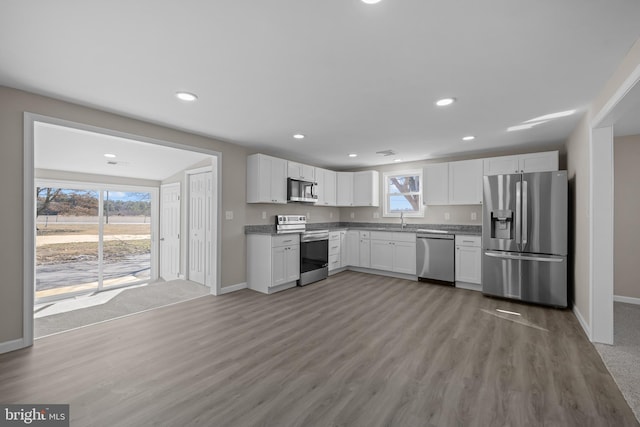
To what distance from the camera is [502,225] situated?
13.9 feet

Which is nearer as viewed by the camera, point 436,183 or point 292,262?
point 292,262

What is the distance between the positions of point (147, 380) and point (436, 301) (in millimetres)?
3670

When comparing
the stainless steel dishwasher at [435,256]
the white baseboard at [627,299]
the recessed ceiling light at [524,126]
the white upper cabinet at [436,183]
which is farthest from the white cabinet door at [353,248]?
the white baseboard at [627,299]

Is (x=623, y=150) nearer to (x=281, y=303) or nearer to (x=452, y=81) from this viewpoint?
(x=452, y=81)

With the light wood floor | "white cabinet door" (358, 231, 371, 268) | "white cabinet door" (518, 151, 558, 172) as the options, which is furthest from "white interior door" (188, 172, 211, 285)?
"white cabinet door" (518, 151, 558, 172)

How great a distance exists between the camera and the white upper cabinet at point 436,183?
5.30 meters

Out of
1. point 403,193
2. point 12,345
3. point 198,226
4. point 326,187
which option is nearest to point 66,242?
point 198,226

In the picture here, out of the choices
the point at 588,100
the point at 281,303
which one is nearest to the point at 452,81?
the point at 588,100

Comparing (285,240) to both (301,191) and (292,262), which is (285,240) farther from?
(301,191)

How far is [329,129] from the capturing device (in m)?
3.83

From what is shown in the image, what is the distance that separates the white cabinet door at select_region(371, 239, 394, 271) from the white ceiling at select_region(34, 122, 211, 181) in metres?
3.70

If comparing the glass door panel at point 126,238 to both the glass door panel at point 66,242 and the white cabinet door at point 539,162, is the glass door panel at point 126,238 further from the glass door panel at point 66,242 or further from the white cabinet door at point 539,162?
the white cabinet door at point 539,162

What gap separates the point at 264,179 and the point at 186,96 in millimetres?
2118

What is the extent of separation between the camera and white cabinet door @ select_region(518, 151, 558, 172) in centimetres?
430
